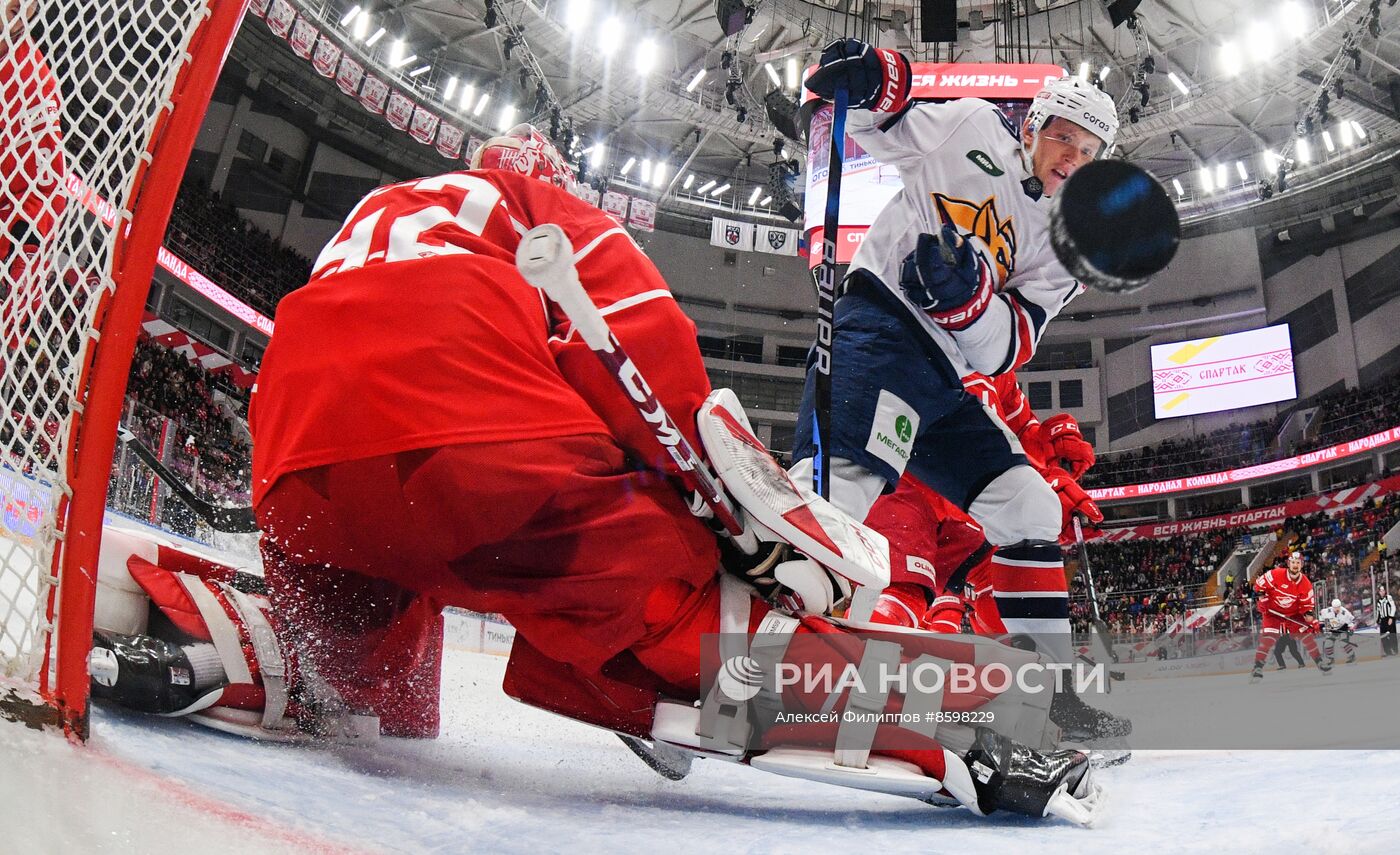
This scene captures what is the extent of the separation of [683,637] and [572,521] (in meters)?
0.22

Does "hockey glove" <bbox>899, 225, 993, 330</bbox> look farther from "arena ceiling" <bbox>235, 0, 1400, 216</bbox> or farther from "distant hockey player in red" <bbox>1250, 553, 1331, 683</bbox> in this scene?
"arena ceiling" <bbox>235, 0, 1400, 216</bbox>

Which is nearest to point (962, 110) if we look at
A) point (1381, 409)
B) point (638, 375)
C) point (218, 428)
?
point (638, 375)

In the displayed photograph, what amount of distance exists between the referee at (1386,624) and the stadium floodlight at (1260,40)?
20.7 feet

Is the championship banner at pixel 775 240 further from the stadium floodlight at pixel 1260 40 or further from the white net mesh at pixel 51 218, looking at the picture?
the white net mesh at pixel 51 218

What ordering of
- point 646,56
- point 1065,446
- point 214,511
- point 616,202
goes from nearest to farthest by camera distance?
point 214,511, point 1065,446, point 646,56, point 616,202

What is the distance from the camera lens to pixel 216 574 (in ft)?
4.57

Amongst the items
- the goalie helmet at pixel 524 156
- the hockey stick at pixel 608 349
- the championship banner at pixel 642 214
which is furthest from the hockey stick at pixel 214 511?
the championship banner at pixel 642 214

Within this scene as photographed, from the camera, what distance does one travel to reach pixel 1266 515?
13672 millimetres

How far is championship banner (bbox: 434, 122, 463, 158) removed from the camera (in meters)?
11.2

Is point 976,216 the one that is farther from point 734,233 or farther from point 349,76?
point 734,233

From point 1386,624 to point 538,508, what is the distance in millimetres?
9417

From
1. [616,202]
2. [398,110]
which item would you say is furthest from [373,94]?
[616,202]

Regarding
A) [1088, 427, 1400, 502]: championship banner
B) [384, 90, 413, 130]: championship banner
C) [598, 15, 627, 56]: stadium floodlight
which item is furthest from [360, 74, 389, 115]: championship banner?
[1088, 427, 1400, 502]: championship banner

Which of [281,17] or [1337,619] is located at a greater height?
[281,17]
